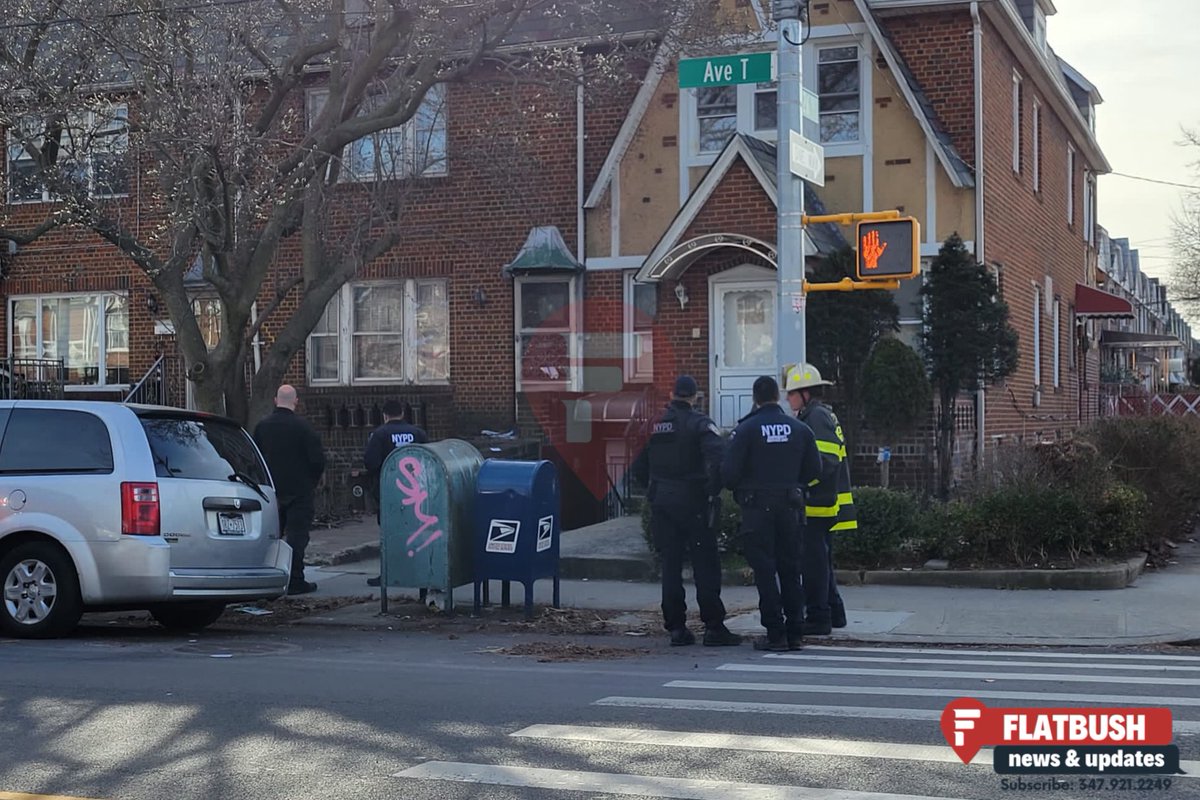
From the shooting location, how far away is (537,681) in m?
8.59

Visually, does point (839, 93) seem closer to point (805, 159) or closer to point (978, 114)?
point (978, 114)

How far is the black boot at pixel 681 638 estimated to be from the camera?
33.7 feet

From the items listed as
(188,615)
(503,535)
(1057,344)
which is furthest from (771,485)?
(1057,344)

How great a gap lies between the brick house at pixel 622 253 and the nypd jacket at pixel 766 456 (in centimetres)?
817

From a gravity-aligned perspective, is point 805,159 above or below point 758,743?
above

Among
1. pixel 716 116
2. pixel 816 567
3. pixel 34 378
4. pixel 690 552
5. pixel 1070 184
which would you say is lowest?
pixel 816 567

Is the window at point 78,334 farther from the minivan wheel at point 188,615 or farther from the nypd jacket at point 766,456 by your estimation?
the nypd jacket at point 766,456

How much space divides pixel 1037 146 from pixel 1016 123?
7.10 ft

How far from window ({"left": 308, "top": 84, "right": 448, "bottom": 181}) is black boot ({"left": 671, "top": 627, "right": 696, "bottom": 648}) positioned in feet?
27.8

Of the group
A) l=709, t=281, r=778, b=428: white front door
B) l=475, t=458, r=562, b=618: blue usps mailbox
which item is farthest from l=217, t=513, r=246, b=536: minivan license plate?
l=709, t=281, r=778, b=428: white front door

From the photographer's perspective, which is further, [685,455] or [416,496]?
→ [416,496]

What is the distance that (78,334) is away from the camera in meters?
23.6

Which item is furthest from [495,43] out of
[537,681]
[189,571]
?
[537,681]

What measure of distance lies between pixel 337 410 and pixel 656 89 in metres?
6.93
